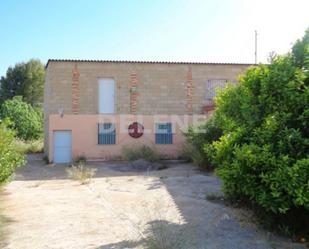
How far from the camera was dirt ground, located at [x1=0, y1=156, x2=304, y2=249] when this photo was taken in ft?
21.6

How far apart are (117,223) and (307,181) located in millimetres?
3610

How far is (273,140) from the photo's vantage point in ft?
21.9

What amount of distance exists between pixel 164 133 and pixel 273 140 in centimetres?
1695

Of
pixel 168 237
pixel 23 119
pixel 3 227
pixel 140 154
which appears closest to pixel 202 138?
pixel 140 154

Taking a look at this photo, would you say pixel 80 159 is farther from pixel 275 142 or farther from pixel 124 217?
pixel 275 142

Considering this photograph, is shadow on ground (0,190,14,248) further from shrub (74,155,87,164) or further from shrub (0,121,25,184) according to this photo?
shrub (74,155,87,164)

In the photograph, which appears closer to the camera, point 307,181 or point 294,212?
point 307,181

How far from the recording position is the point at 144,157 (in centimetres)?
2170

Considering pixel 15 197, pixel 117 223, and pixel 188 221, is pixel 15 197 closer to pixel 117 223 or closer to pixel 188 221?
pixel 117 223

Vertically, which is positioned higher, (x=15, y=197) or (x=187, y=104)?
(x=187, y=104)

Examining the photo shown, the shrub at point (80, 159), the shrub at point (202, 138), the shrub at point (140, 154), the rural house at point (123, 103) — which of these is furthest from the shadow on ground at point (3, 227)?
the rural house at point (123, 103)

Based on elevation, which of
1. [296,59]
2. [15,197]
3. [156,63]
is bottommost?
[15,197]

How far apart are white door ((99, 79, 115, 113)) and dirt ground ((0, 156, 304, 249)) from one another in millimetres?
9995

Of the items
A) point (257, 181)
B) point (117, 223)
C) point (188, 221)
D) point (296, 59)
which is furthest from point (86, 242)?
point (296, 59)
